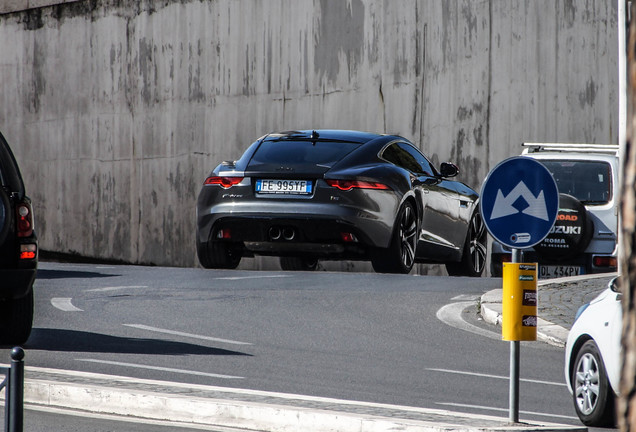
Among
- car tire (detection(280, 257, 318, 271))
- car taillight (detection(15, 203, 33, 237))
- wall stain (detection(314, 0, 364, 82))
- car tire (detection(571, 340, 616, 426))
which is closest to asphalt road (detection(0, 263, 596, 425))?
car tire (detection(571, 340, 616, 426))

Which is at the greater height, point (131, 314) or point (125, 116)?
point (125, 116)

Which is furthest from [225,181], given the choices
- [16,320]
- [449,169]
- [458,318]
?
[16,320]

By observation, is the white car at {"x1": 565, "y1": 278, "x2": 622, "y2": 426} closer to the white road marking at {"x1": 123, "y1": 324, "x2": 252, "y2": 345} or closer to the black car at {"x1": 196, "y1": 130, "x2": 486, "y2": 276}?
the white road marking at {"x1": 123, "y1": 324, "x2": 252, "y2": 345}

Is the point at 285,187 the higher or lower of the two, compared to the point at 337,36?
lower

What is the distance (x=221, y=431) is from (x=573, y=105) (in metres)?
16.4

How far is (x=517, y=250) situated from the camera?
778 cm

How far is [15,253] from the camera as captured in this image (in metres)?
9.72

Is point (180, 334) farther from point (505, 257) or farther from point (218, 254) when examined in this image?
point (505, 257)

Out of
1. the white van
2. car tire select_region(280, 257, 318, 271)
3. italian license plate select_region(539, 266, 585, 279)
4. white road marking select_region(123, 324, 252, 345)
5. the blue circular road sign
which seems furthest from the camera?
car tire select_region(280, 257, 318, 271)

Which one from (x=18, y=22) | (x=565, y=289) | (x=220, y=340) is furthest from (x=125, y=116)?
(x=220, y=340)

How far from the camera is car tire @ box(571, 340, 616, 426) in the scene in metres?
7.73

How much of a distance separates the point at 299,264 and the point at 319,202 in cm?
557

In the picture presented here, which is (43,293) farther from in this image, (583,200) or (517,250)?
(517,250)

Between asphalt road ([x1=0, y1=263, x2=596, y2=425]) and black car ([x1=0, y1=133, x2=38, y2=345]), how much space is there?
0.86 ft
